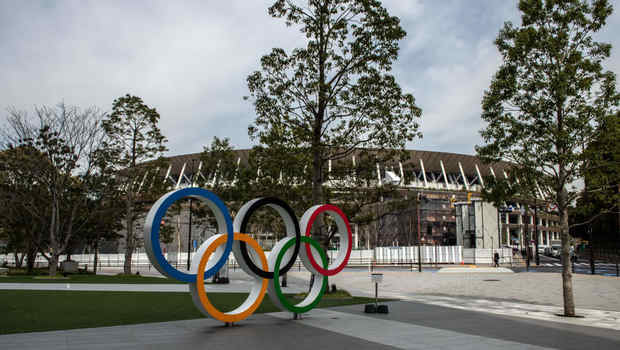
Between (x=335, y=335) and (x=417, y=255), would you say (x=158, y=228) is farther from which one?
(x=417, y=255)

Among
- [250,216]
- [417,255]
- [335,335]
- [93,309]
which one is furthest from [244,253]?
[417,255]

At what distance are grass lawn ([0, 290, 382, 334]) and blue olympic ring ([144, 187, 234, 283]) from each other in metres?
2.42

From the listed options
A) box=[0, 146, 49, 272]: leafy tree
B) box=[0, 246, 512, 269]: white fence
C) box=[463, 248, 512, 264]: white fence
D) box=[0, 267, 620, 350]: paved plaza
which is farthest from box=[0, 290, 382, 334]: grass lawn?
box=[463, 248, 512, 264]: white fence

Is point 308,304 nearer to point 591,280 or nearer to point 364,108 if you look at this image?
point 364,108

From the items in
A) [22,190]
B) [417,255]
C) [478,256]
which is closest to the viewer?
[22,190]

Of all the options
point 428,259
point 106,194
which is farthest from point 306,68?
point 428,259

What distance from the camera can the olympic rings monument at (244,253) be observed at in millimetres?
9031

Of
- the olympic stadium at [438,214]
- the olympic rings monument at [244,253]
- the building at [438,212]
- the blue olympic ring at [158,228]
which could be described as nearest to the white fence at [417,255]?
the building at [438,212]

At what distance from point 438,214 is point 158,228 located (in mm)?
77257

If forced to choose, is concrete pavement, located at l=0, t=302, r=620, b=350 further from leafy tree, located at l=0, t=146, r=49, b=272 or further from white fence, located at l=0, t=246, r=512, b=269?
white fence, located at l=0, t=246, r=512, b=269

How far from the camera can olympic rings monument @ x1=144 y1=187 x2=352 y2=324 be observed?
9.03 metres

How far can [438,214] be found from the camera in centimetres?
8150

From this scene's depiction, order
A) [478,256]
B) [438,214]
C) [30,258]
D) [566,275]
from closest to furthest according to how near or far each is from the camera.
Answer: [566,275] < [30,258] < [478,256] < [438,214]

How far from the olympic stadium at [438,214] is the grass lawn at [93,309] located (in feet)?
33.4
